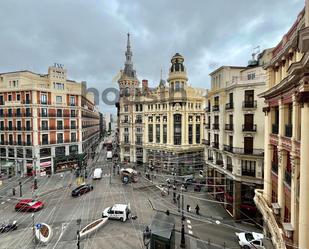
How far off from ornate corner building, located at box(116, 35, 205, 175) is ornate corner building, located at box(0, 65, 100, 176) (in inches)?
596

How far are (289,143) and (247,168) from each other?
425 inches

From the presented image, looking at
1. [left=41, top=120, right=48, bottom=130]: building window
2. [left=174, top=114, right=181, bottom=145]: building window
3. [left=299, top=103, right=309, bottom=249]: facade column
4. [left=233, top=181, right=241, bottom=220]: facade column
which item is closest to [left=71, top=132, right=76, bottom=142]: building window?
[left=41, top=120, right=48, bottom=130]: building window

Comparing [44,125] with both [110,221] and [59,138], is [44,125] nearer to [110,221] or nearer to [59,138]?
[59,138]

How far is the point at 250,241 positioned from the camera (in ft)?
50.9

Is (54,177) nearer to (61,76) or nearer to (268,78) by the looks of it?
(61,76)

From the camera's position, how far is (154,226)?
14234 mm

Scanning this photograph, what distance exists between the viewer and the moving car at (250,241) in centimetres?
1515

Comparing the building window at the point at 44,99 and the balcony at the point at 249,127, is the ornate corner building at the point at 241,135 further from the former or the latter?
the building window at the point at 44,99

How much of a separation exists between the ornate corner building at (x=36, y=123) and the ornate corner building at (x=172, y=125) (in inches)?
596

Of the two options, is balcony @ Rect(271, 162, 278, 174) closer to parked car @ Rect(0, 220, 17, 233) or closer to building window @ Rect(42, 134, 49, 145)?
parked car @ Rect(0, 220, 17, 233)

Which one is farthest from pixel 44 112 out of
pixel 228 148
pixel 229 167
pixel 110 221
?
pixel 229 167

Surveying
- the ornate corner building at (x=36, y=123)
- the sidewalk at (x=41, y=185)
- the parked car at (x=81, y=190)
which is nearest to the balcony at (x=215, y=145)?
the parked car at (x=81, y=190)

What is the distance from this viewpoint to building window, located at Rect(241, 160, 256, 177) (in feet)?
64.8

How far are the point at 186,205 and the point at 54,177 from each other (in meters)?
25.0
